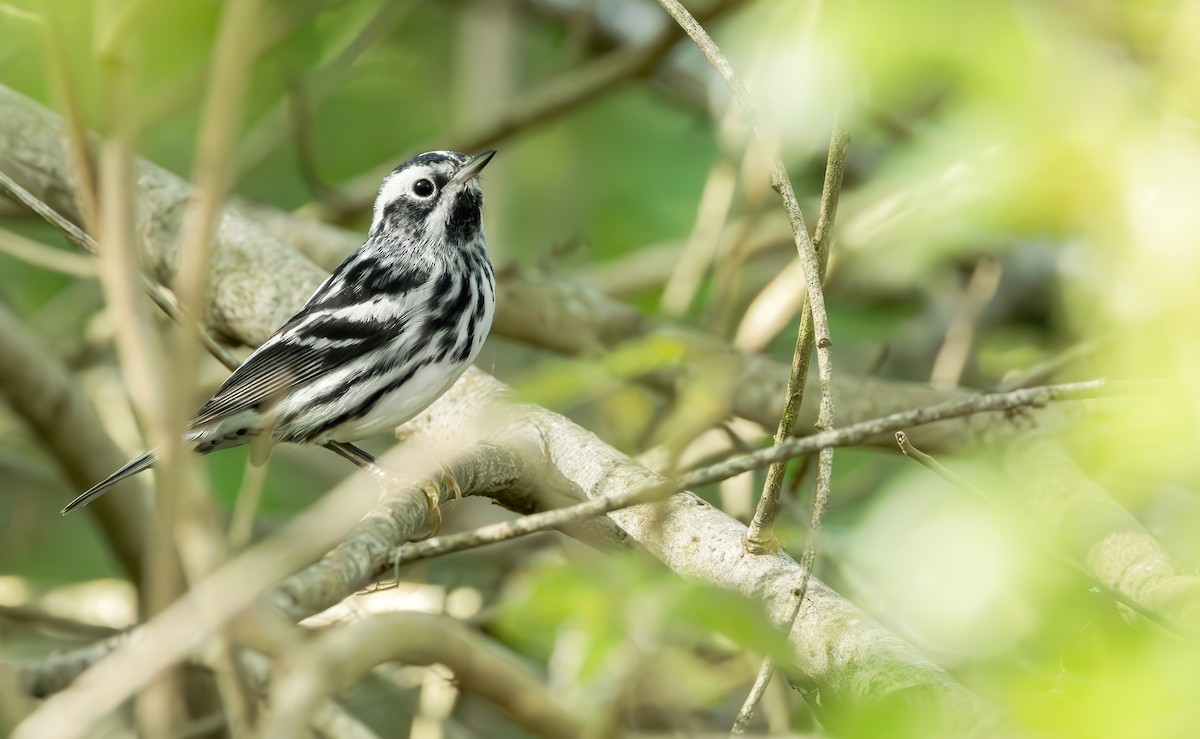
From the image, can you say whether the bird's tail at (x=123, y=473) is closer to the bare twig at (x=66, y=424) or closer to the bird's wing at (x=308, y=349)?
the bird's wing at (x=308, y=349)

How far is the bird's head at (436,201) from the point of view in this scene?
15.7 ft

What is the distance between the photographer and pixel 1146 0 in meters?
2.66

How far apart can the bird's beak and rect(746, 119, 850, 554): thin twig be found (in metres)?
2.22

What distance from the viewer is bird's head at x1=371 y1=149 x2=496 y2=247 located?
480cm

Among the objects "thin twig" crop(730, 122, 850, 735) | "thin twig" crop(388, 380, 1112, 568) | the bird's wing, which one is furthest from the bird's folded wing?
"thin twig" crop(388, 380, 1112, 568)

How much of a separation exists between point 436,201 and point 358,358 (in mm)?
861

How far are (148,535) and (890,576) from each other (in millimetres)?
2938

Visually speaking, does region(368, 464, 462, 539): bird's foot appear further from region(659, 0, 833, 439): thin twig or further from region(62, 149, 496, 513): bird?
region(659, 0, 833, 439): thin twig

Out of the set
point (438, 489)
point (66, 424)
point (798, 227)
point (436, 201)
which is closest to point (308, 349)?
point (436, 201)

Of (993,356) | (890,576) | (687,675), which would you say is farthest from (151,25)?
(993,356)

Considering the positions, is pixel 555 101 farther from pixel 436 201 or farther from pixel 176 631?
pixel 176 631

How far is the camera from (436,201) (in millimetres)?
4852

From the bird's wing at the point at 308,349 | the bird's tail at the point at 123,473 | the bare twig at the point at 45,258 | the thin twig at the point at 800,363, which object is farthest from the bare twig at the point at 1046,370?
the bare twig at the point at 45,258

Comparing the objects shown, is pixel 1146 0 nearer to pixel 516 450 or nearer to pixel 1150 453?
pixel 1150 453
